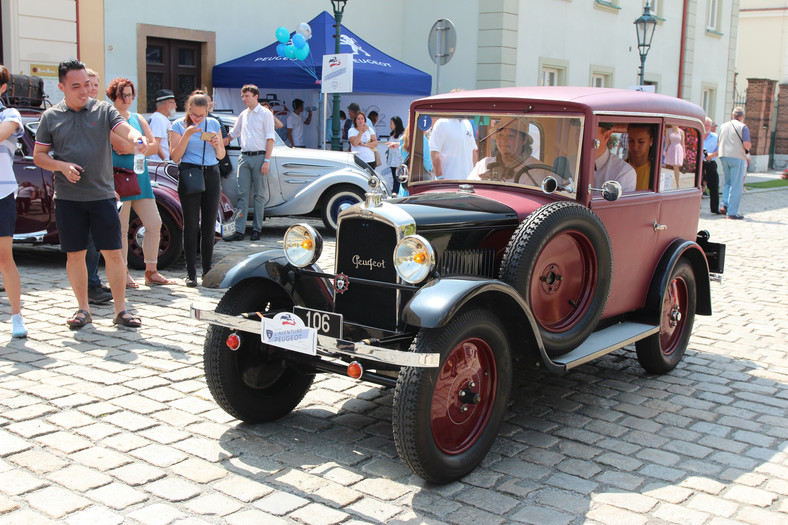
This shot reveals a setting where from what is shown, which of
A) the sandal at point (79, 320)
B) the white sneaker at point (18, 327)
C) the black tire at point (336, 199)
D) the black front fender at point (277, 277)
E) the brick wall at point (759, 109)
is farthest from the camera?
the brick wall at point (759, 109)

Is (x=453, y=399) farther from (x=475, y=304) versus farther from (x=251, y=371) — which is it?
(x=251, y=371)

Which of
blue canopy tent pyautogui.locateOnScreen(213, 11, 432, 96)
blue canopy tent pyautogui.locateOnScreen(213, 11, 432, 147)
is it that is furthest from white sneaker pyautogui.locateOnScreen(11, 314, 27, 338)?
blue canopy tent pyautogui.locateOnScreen(213, 11, 432, 96)

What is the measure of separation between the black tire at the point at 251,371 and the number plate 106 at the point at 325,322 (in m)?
0.38

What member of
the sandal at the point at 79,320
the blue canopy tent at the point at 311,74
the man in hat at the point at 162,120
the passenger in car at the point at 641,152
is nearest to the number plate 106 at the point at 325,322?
the passenger in car at the point at 641,152

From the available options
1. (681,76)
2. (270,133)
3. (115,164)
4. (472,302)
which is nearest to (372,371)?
(472,302)

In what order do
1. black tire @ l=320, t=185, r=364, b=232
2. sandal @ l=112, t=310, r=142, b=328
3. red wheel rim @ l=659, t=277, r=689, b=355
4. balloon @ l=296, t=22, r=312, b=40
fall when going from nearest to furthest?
red wheel rim @ l=659, t=277, r=689, b=355
sandal @ l=112, t=310, r=142, b=328
black tire @ l=320, t=185, r=364, b=232
balloon @ l=296, t=22, r=312, b=40

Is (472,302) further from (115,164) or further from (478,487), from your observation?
(115,164)

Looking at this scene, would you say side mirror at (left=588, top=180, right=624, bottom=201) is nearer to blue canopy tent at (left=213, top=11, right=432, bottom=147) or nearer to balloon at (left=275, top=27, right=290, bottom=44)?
blue canopy tent at (left=213, top=11, right=432, bottom=147)

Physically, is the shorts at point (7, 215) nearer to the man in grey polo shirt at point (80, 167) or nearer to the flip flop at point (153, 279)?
the man in grey polo shirt at point (80, 167)

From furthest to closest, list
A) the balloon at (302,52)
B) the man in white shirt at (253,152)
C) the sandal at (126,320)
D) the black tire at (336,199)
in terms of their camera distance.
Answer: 1. the balloon at (302,52)
2. the black tire at (336,199)
3. the man in white shirt at (253,152)
4. the sandal at (126,320)

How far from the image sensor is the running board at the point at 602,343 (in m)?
4.29

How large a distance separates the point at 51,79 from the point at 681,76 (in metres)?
19.0

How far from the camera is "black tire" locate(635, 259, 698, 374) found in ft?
17.9

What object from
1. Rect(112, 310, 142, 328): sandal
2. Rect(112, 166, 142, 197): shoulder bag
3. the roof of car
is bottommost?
Rect(112, 310, 142, 328): sandal
